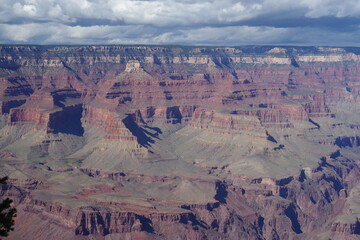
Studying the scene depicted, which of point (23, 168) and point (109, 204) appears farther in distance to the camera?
point (23, 168)

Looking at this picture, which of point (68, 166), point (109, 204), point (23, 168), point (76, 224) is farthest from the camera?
point (68, 166)

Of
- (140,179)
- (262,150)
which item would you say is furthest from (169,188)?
(262,150)

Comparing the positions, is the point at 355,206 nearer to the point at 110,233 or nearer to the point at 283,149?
the point at 283,149

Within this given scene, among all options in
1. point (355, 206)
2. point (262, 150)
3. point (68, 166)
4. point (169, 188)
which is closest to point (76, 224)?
point (169, 188)

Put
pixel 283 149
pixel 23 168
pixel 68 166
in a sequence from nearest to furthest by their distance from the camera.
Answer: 1. pixel 23 168
2. pixel 68 166
3. pixel 283 149

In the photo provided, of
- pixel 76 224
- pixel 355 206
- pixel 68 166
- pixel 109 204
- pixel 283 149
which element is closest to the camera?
pixel 76 224

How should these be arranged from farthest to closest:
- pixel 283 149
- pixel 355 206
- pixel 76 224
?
pixel 283 149
pixel 355 206
pixel 76 224

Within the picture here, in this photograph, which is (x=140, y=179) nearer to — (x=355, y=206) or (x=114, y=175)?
(x=114, y=175)

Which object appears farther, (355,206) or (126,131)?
(126,131)
